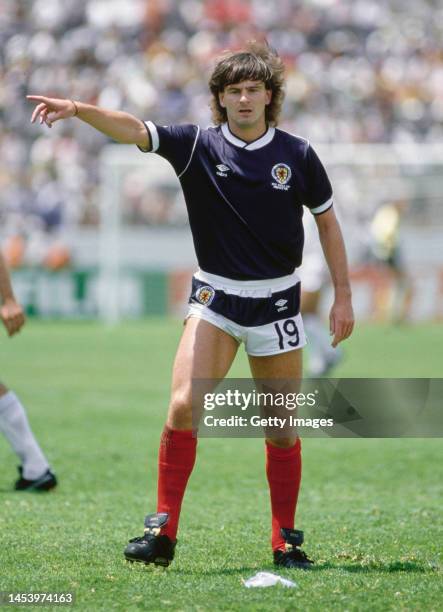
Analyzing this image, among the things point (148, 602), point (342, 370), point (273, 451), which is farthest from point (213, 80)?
point (342, 370)

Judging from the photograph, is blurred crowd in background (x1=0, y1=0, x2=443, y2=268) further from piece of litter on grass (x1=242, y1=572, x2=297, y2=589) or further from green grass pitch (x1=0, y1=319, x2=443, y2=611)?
piece of litter on grass (x1=242, y1=572, x2=297, y2=589)

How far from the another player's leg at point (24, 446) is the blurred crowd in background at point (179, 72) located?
15418mm

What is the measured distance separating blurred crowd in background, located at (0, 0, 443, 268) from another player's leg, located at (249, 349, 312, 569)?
684 inches

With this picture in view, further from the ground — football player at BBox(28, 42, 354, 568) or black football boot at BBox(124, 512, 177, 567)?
football player at BBox(28, 42, 354, 568)

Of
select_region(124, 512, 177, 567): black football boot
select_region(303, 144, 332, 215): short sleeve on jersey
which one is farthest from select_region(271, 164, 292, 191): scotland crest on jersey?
select_region(124, 512, 177, 567): black football boot

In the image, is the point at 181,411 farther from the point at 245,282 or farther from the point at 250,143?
the point at 250,143

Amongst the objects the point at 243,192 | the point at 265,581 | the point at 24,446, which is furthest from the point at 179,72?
the point at 265,581

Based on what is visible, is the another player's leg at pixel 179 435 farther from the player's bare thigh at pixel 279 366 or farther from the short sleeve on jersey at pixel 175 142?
the short sleeve on jersey at pixel 175 142

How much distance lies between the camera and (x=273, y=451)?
18.6 feet

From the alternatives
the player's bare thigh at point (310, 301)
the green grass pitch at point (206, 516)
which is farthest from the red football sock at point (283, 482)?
the player's bare thigh at point (310, 301)

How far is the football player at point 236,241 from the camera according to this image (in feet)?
17.7

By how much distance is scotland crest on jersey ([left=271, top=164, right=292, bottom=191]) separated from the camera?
541cm

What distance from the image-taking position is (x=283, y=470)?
565 cm

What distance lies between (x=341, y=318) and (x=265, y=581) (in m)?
1.32
